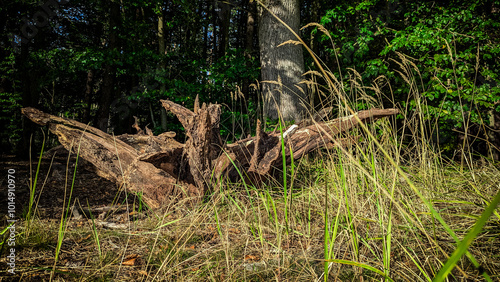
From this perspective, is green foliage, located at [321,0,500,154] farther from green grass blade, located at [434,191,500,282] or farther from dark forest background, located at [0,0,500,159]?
green grass blade, located at [434,191,500,282]

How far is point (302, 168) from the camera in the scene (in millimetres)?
2904

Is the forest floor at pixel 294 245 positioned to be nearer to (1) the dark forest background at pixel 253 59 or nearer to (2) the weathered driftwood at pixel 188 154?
(2) the weathered driftwood at pixel 188 154

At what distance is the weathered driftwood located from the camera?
1873 millimetres

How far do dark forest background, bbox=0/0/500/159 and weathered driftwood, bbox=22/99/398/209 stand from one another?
2.65 feet

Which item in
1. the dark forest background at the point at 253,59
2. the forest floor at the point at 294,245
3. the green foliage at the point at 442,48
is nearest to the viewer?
the forest floor at the point at 294,245

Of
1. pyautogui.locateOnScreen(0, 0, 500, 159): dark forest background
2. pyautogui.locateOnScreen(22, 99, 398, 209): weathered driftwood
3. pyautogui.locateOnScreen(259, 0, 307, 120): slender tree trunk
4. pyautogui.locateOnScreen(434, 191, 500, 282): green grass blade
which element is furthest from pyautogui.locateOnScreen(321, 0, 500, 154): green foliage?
pyautogui.locateOnScreen(434, 191, 500, 282): green grass blade

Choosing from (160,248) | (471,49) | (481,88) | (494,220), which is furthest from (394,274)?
(471,49)

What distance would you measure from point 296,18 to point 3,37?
755 cm

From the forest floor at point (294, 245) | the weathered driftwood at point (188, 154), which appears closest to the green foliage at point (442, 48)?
the weathered driftwood at point (188, 154)

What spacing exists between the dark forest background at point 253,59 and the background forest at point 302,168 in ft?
0.13

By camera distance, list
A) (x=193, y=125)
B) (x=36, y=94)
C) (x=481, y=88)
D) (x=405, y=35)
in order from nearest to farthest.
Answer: (x=193, y=125), (x=481, y=88), (x=405, y=35), (x=36, y=94)

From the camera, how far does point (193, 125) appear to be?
1882 millimetres

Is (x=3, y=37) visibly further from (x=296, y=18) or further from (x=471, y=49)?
(x=471, y=49)

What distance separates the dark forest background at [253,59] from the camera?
3527 mm
